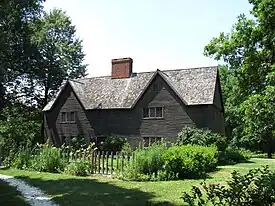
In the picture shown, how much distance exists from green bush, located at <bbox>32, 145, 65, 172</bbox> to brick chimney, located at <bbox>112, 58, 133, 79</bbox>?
76.3 feet

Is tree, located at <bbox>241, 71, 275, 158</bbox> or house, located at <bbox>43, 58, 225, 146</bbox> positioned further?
house, located at <bbox>43, 58, 225, 146</bbox>

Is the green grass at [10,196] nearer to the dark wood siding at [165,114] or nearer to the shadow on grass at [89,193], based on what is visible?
the shadow on grass at [89,193]

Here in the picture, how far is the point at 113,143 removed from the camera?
38188 mm

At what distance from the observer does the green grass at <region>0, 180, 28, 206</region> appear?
11.2 meters

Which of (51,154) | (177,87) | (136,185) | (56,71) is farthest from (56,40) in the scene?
(136,185)

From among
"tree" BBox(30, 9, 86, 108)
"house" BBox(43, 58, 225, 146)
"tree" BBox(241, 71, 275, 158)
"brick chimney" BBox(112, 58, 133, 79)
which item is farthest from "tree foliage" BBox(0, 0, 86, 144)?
"tree" BBox(241, 71, 275, 158)

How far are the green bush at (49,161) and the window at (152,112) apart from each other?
1896 centimetres

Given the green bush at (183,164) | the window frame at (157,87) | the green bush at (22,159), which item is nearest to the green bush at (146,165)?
the green bush at (183,164)

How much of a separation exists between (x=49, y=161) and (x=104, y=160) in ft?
10.8

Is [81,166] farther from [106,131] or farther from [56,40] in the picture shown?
[56,40]

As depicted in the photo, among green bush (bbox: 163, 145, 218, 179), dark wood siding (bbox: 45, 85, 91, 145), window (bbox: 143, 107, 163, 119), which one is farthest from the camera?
dark wood siding (bbox: 45, 85, 91, 145)

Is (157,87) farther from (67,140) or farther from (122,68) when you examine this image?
(67,140)

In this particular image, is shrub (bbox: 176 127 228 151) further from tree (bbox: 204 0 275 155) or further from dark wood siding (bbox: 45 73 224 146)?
tree (bbox: 204 0 275 155)

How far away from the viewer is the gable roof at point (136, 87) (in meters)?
36.5
